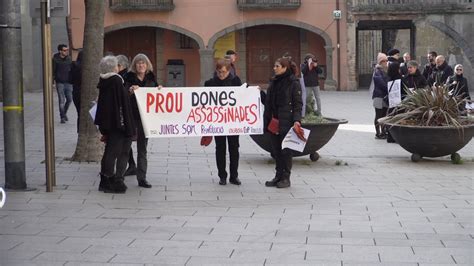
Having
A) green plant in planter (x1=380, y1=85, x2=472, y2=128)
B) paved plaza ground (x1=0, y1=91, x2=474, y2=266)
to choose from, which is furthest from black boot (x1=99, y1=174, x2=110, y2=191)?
green plant in planter (x1=380, y1=85, x2=472, y2=128)

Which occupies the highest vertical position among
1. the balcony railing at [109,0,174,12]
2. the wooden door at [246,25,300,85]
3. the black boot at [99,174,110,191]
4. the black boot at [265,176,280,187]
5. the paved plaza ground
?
the balcony railing at [109,0,174,12]

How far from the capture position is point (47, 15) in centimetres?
1009

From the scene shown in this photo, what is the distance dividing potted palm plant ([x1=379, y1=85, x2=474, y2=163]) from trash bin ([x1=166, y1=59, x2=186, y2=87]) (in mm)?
22887

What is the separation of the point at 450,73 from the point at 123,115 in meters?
11.3

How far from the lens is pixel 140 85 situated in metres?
10.7

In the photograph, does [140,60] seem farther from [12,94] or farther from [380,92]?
[380,92]

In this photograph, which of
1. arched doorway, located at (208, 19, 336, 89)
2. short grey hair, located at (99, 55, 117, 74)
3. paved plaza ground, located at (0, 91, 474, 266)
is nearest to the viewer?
paved plaza ground, located at (0, 91, 474, 266)

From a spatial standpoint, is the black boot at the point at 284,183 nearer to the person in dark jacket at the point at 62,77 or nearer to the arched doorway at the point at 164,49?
the person in dark jacket at the point at 62,77

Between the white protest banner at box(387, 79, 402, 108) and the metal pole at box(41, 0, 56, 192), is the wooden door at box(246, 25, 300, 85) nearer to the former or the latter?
the white protest banner at box(387, 79, 402, 108)

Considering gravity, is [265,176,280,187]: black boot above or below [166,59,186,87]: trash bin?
below

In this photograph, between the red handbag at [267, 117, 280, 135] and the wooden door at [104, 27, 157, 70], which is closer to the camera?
the red handbag at [267, 117, 280, 135]

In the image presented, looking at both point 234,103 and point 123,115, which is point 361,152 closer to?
point 234,103

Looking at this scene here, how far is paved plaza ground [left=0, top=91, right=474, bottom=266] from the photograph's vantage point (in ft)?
22.8

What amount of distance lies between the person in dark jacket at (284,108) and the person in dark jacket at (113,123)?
1766 millimetres
